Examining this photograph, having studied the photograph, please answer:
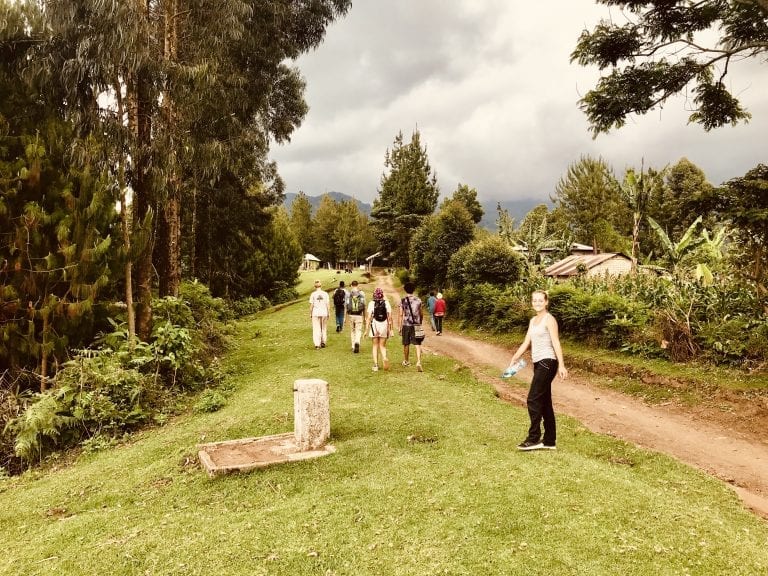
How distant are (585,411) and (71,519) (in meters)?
9.25

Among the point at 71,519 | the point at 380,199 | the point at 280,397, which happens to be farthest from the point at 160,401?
the point at 380,199

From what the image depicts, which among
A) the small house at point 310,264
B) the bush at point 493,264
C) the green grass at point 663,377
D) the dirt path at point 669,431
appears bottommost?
the dirt path at point 669,431

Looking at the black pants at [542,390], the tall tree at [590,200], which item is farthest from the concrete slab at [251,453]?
the tall tree at [590,200]

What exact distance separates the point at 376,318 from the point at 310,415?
4.98 m

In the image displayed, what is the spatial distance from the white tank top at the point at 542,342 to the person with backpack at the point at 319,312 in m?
8.49

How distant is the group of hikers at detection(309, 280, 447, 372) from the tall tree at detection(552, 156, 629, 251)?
142 ft

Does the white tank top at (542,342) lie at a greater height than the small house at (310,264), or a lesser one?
lesser

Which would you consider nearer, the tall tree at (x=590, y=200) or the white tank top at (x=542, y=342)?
the white tank top at (x=542, y=342)

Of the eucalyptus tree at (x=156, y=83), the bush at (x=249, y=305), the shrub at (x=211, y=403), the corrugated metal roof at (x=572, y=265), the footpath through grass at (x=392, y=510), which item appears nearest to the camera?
the footpath through grass at (x=392, y=510)

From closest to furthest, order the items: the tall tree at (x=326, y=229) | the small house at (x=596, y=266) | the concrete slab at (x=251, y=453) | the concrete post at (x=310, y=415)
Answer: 1. the concrete slab at (x=251, y=453)
2. the concrete post at (x=310, y=415)
3. the small house at (x=596, y=266)
4. the tall tree at (x=326, y=229)

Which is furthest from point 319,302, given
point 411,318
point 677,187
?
point 677,187

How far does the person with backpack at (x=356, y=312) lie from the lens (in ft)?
46.7

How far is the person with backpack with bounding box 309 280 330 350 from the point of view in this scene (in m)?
14.3

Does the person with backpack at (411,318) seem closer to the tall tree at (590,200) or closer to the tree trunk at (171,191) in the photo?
the tree trunk at (171,191)
